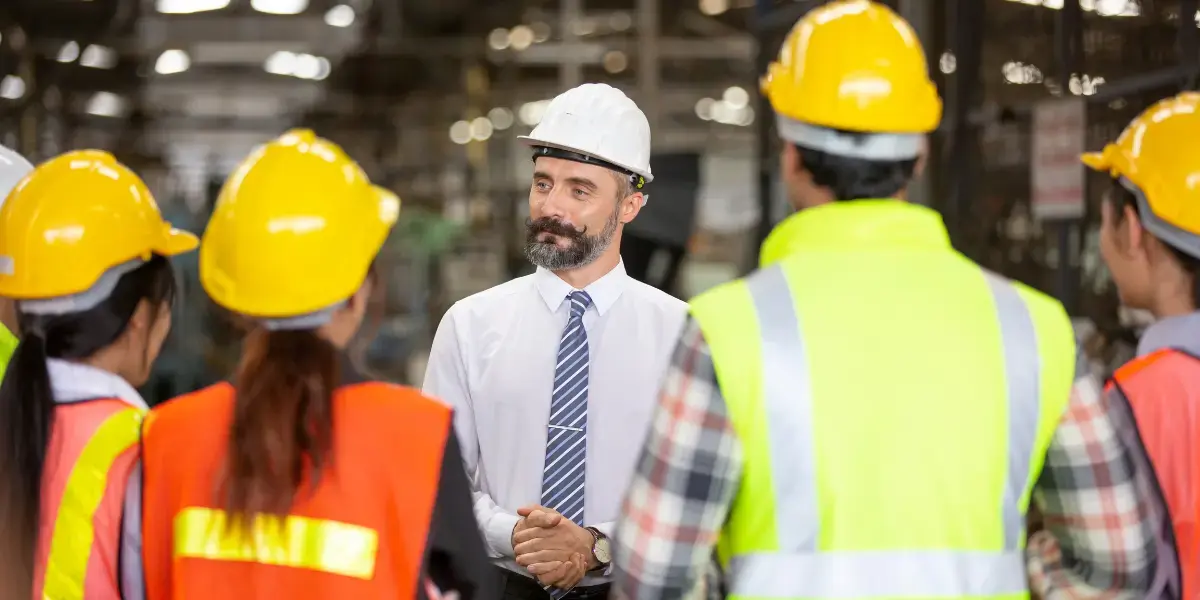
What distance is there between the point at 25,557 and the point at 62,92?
17121mm

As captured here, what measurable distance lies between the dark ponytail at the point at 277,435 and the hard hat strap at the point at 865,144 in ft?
2.51

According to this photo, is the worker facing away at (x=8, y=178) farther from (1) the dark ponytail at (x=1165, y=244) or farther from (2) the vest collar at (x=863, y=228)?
(1) the dark ponytail at (x=1165, y=244)

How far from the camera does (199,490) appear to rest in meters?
1.94

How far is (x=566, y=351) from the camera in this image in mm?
3006

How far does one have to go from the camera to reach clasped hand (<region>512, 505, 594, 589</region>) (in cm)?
272

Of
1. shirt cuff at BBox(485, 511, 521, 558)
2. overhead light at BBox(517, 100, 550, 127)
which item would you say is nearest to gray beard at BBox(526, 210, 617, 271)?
shirt cuff at BBox(485, 511, 521, 558)

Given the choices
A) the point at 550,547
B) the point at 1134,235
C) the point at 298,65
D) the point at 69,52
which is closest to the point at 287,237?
the point at 550,547

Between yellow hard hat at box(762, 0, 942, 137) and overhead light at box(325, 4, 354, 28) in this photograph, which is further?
overhead light at box(325, 4, 354, 28)

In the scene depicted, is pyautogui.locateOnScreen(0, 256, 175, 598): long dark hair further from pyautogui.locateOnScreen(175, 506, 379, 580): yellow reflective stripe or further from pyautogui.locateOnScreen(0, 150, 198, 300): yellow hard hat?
pyautogui.locateOnScreen(175, 506, 379, 580): yellow reflective stripe

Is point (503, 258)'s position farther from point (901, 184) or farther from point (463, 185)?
point (901, 184)

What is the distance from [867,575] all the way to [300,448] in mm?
788

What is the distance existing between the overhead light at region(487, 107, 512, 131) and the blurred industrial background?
0.03 m

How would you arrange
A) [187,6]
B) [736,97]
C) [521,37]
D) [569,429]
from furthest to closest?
[736,97] → [187,6] → [521,37] → [569,429]

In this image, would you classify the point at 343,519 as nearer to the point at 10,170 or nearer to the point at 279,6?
the point at 10,170
